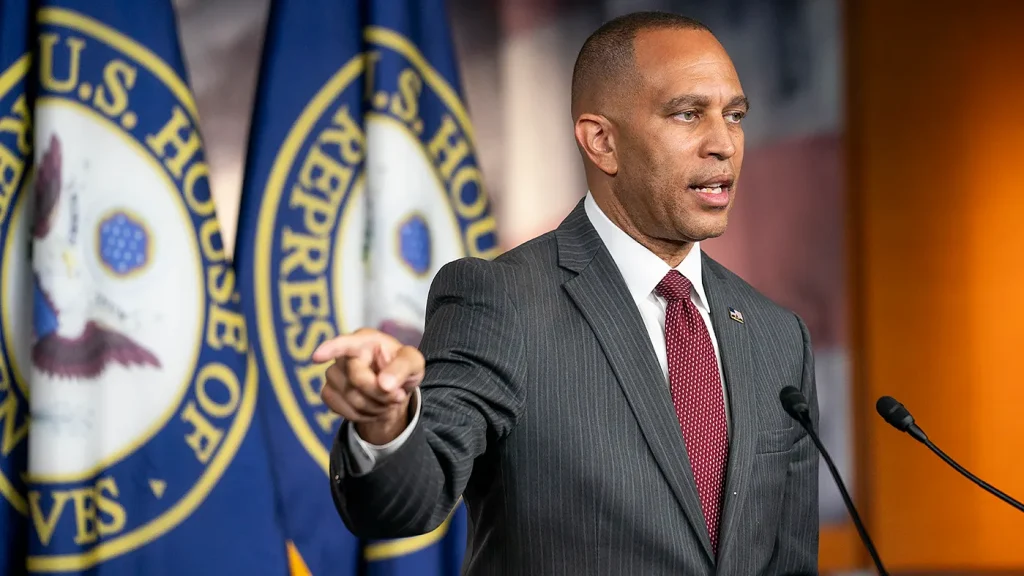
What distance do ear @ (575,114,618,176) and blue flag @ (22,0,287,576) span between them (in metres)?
1.43

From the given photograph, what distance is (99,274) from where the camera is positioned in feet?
9.03

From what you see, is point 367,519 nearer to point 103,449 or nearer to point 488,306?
point 488,306

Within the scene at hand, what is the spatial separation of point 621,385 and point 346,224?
1.71 m

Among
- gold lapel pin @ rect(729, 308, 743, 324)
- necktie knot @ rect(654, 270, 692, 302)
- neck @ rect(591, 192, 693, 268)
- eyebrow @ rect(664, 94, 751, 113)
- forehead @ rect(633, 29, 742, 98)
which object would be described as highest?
forehead @ rect(633, 29, 742, 98)

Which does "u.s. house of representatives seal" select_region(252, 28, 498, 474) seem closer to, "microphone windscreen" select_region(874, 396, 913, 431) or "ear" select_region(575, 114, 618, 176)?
"ear" select_region(575, 114, 618, 176)

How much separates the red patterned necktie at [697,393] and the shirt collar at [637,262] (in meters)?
0.02

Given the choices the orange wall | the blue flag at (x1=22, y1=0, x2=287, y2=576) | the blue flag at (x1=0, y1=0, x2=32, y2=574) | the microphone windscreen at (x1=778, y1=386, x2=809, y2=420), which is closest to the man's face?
the microphone windscreen at (x1=778, y1=386, x2=809, y2=420)

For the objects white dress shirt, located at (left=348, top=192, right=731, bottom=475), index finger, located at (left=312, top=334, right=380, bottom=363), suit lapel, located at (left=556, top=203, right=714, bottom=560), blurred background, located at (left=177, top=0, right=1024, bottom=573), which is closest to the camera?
index finger, located at (left=312, top=334, right=380, bottom=363)

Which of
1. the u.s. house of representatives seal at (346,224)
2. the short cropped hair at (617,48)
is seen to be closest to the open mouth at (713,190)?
the short cropped hair at (617,48)

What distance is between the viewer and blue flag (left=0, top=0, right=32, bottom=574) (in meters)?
2.70

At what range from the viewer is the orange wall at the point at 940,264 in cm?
389

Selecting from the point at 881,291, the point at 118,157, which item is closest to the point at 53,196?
the point at 118,157

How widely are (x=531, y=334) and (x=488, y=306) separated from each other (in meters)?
0.08

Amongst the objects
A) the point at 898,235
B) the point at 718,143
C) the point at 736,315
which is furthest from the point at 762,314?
the point at 898,235
